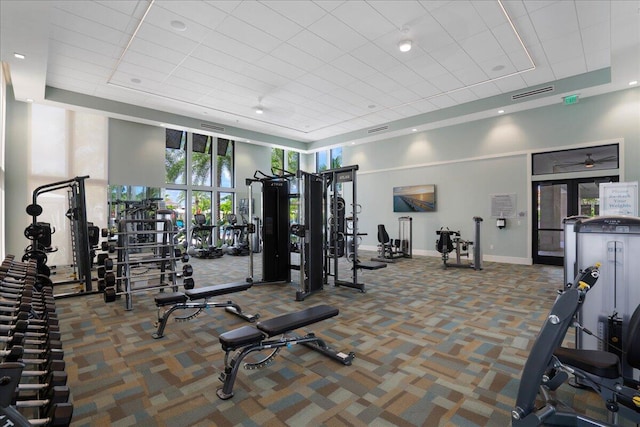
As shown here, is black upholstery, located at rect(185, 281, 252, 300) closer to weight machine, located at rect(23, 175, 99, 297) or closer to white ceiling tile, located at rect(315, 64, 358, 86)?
weight machine, located at rect(23, 175, 99, 297)

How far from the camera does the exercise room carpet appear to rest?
1996mm

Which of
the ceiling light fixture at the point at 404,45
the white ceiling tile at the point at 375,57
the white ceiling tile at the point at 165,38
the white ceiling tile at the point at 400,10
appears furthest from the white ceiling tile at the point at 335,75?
the white ceiling tile at the point at 165,38

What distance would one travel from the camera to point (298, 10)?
430 centimetres

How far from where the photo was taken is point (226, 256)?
9.46m

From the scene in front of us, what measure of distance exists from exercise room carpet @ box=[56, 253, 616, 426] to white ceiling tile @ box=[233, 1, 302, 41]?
4.10 metres

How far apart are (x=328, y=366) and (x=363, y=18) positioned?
14.9 ft

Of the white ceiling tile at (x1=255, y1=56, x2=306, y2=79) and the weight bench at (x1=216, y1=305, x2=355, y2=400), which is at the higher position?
the white ceiling tile at (x1=255, y1=56, x2=306, y2=79)

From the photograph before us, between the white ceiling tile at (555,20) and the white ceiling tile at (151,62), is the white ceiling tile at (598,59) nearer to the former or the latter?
the white ceiling tile at (555,20)

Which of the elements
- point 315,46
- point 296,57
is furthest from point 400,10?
point 296,57

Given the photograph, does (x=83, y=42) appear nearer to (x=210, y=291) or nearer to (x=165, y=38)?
(x=165, y=38)

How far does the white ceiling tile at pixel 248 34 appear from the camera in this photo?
4637 mm

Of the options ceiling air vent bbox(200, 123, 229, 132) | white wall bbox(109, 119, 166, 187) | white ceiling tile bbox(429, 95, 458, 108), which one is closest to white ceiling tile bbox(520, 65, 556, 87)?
white ceiling tile bbox(429, 95, 458, 108)

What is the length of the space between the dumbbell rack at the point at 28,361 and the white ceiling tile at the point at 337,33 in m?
4.63

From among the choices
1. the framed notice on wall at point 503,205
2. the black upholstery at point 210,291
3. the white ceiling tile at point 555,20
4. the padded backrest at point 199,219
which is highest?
the white ceiling tile at point 555,20
